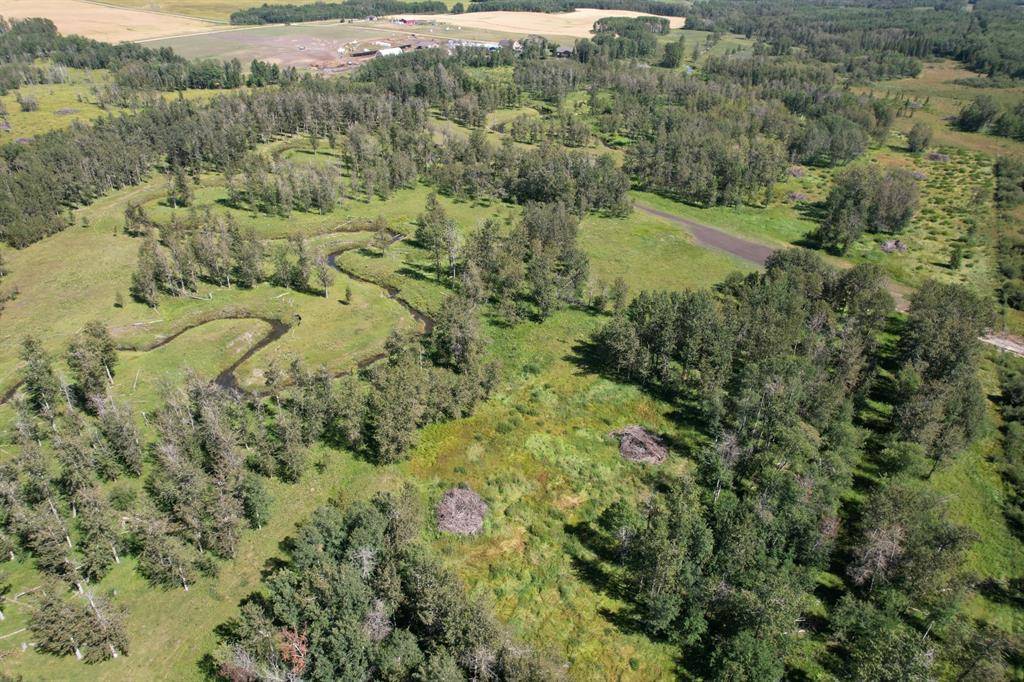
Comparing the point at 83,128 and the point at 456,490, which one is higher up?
the point at 83,128

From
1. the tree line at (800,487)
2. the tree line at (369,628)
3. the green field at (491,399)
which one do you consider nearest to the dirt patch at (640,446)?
the green field at (491,399)

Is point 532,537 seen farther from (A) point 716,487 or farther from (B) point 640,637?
(A) point 716,487


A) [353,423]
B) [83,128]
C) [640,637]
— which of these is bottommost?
[640,637]

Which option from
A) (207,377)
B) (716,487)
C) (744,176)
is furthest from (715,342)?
(744,176)

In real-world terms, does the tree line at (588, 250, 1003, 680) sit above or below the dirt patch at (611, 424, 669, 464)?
above

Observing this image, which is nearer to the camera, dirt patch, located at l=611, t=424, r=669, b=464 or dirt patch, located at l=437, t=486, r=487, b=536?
dirt patch, located at l=437, t=486, r=487, b=536

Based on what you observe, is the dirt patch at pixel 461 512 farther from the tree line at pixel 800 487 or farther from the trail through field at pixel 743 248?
the trail through field at pixel 743 248

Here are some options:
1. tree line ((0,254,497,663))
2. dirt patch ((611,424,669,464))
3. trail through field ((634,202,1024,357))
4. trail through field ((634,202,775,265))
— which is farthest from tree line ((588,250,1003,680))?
trail through field ((634,202,775,265))

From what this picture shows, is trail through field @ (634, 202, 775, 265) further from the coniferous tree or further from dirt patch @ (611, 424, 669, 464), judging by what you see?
the coniferous tree
